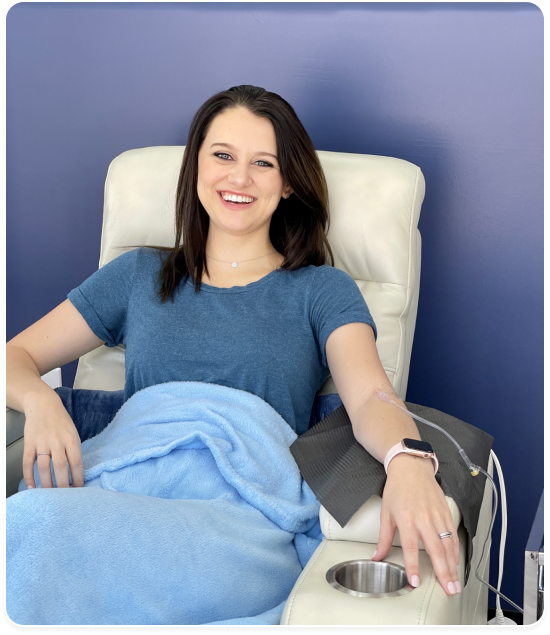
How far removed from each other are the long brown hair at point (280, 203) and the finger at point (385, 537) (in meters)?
0.68

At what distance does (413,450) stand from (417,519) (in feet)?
0.38

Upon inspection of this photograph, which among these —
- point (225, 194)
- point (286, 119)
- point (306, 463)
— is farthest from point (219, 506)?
point (286, 119)

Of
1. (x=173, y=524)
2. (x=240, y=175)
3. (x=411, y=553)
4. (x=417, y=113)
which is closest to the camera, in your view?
(x=411, y=553)

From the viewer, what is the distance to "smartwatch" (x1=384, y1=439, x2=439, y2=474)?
109cm

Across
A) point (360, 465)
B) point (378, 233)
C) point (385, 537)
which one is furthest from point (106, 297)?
point (385, 537)

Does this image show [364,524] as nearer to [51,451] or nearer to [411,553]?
[411,553]

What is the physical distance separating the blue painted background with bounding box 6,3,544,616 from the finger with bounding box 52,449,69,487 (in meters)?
1.05

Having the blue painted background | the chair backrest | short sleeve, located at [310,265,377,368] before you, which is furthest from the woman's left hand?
the blue painted background

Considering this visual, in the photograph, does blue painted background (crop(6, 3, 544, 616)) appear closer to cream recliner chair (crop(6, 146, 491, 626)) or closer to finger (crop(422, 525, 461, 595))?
cream recliner chair (crop(6, 146, 491, 626))

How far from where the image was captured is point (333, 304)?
1464 millimetres

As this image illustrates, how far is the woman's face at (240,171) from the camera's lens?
4.98 feet

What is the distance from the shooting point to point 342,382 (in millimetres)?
1346

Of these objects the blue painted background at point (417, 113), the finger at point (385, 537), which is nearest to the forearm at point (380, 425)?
the finger at point (385, 537)

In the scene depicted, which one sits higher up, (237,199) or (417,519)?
(237,199)
